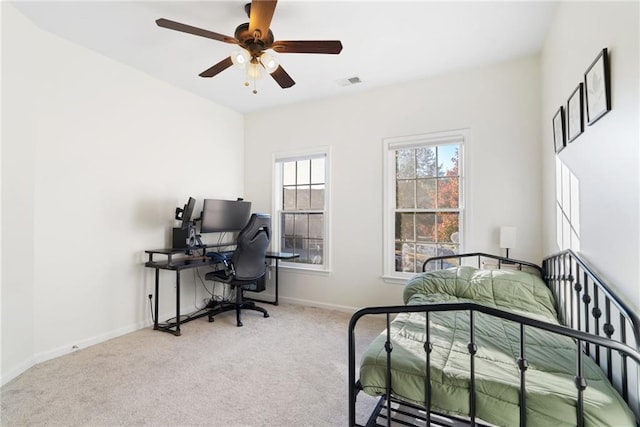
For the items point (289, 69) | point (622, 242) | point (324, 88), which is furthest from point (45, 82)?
point (622, 242)

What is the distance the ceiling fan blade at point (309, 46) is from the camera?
6.86ft

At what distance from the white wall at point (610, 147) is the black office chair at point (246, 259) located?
279cm

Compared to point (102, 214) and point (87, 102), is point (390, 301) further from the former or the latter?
point (87, 102)

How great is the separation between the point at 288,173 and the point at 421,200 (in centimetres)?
194

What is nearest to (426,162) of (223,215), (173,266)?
(223,215)

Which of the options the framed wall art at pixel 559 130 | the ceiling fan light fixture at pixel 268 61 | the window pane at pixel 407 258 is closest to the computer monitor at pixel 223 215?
the ceiling fan light fixture at pixel 268 61

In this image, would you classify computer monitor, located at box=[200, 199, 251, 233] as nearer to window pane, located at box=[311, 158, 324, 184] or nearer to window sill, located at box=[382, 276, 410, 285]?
window pane, located at box=[311, 158, 324, 184]

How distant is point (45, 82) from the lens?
257 centimetres

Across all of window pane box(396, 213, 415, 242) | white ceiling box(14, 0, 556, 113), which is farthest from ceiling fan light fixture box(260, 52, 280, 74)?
window pane box(396, 213, 415, 242)

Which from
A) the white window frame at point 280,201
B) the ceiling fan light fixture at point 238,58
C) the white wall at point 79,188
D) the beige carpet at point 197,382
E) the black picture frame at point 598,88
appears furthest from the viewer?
the white window frame at point 280,201

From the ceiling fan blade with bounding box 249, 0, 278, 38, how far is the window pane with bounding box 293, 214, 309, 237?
8.27 feet

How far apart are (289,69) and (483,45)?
74.0 inches

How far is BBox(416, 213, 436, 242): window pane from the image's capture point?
342 cm

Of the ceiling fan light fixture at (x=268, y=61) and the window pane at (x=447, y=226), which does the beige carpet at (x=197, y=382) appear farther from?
the ceiling fan light fixture at (x=268, y=61)
